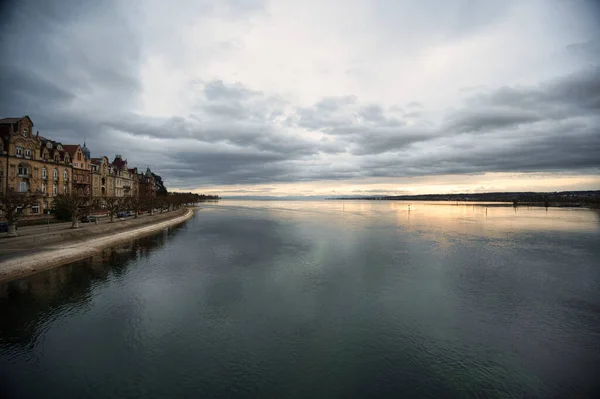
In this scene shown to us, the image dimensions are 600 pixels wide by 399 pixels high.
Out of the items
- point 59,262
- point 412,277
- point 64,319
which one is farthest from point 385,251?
point 59,262

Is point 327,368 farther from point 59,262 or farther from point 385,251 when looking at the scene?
point 59,262

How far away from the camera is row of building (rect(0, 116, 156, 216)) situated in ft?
185

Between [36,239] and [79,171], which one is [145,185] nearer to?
[79,171]

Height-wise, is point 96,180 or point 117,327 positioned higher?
point 96,180

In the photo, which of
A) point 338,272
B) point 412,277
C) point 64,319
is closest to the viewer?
point 64,319

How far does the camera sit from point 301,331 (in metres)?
20.8

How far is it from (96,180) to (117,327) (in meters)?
87.3

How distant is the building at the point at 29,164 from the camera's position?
56.2 meters

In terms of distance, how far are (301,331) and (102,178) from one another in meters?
101

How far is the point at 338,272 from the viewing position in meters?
37.0

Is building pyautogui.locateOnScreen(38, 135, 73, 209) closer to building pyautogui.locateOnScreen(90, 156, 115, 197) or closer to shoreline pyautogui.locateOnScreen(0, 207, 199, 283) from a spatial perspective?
building pyautogui.locateOnScreen(90, 156, 115, 197)

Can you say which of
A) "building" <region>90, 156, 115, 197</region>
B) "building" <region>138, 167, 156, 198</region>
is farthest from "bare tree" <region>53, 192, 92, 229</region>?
→ "building" <region>138, 167, 156, 198</region>

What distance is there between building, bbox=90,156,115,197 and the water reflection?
58117 mm

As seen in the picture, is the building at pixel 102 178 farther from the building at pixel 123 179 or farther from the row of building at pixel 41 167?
the building at pixel 123 179
